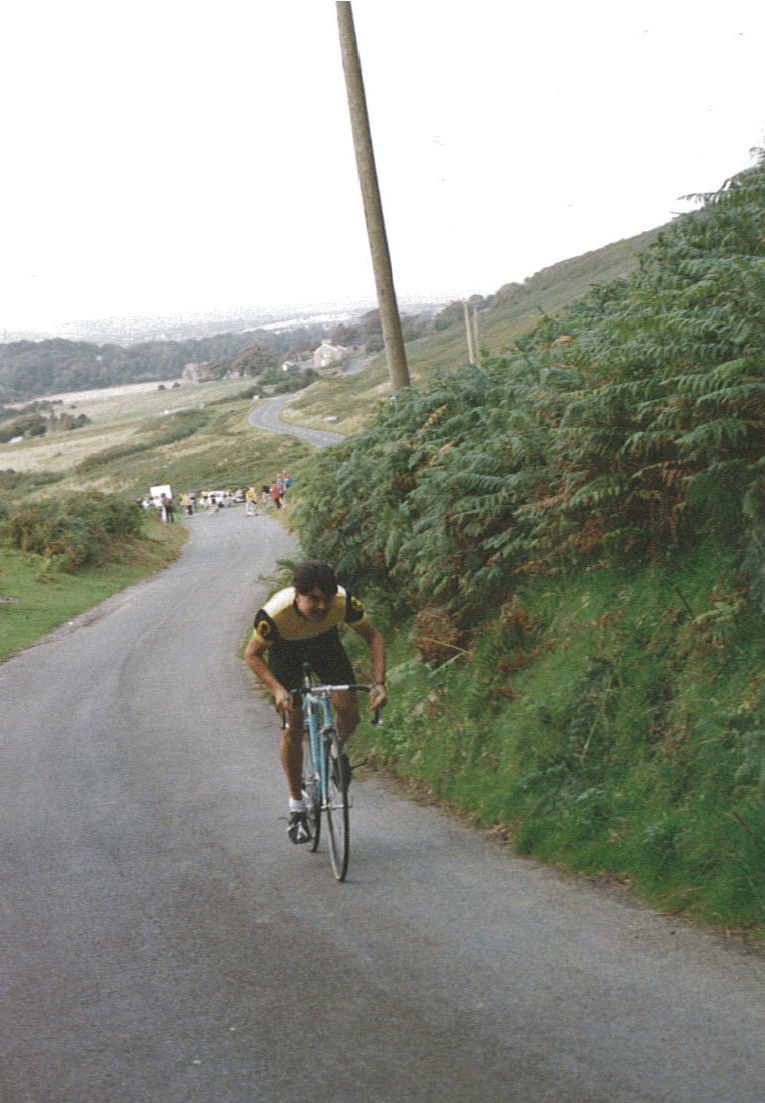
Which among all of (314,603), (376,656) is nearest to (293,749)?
(376,656)

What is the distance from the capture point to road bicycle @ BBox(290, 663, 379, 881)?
7.67 m

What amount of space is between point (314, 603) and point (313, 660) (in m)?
0.73

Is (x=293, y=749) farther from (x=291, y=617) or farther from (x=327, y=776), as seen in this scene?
(x=291, y=617)

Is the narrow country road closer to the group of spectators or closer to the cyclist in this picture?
the cyclist

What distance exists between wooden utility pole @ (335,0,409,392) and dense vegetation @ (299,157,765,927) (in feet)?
20.2

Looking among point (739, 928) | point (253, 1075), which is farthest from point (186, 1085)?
point (739, 928)

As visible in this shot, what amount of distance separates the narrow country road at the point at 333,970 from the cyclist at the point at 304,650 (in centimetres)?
73

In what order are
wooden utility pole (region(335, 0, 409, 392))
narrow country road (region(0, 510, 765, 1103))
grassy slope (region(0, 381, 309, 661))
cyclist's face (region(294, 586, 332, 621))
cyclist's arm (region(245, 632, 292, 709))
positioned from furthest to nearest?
grassy slope (region(0, 381, 309, 661)), wooden utility pole (region(335, 0, 409, 392)), cyclist's arm (region(245, 632, 292, 709)), cyclist's face (region(294, 586, 332, 621)), narrow country road (region(0, 510, 765, 1103))

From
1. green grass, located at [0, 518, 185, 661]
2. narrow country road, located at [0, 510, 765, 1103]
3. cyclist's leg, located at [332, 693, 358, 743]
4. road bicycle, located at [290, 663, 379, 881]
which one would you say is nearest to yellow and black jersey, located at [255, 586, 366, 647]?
road bicycle, located at [290, 663, 379, 881]

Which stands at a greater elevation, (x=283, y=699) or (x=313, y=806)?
(x=283, y=699)

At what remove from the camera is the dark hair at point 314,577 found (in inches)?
301

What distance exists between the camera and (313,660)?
27.4 feet

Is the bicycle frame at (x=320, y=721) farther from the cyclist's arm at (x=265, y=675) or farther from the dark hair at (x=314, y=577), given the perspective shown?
the dark hair at (x=314, y=577)

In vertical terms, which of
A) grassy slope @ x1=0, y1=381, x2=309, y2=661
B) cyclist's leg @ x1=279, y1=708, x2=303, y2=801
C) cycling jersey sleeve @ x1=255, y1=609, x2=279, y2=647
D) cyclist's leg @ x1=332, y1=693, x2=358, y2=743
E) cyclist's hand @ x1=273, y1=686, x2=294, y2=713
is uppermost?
cycling jersey sleeve @ x1=255, y1=609, x2=279, y2=647
